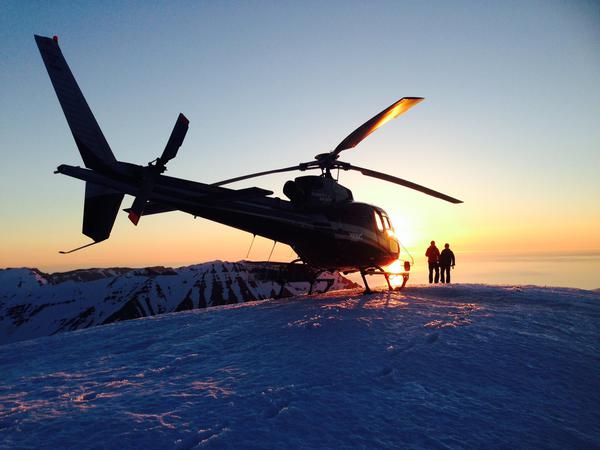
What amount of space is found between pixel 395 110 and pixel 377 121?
22.2 inches

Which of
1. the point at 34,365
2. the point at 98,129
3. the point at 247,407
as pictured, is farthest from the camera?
the point at 98,129

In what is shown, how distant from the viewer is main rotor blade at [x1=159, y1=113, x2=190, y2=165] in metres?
8.34

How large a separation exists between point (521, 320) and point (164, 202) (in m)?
8.81

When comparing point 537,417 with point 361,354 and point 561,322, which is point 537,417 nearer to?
point 361,354

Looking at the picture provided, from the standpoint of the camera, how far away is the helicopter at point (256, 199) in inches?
342

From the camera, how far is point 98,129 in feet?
29.8

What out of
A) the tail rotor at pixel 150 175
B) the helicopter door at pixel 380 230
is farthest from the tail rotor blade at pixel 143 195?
the helicopter door at pixel 380 230

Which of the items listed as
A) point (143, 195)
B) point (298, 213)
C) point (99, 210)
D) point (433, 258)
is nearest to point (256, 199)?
point (298, 213)

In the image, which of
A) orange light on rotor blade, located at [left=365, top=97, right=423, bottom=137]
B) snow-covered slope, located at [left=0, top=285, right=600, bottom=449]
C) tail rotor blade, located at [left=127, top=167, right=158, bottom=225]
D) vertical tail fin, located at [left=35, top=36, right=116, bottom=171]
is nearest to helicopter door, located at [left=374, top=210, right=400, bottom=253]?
orange light on rotor blade, located at [left=365, top=97, right=423, bottom=137]

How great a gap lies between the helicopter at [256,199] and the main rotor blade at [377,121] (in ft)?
0.09

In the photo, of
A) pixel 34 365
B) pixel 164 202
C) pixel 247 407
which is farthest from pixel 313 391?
pixel 164 202

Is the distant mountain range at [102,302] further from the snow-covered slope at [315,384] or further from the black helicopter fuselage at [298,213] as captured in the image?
the snow-covered slope at [315,384]

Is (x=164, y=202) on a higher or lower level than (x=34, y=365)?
higher

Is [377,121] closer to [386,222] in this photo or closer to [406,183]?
[406,183]
